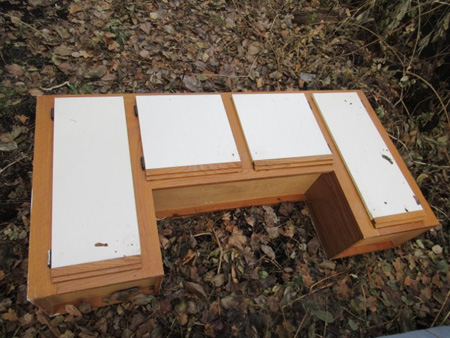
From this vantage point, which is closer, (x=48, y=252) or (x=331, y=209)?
(x=48, y=252)

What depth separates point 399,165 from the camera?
204 cm

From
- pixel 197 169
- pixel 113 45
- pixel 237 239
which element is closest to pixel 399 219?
pixel 237 239

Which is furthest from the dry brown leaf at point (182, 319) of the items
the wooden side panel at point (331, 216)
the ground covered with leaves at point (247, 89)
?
the wooden side panel at point (331, 216)

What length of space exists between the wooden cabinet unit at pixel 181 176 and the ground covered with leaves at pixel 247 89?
173 mm

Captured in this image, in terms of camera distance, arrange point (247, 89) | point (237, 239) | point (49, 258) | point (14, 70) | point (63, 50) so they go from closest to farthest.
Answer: point (49, 258) → point (237, 239) → point (14, 70) → point (63, 50) → point (247, 89)

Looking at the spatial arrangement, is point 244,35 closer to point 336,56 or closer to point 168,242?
point 336,56

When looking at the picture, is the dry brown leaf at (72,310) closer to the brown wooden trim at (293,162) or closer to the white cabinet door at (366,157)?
the brown wooden trim at (293,162)

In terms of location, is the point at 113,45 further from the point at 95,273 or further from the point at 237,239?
the point at 95,273

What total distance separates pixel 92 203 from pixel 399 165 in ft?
6.05

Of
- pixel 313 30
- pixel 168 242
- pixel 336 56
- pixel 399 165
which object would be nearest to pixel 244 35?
pixel 313 30

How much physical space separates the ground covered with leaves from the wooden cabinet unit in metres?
0.17

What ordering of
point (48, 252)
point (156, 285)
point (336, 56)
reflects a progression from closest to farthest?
point (48, 252) → point (156, 285) → point (336, 56)

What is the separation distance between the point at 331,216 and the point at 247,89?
133cm

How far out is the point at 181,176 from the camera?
1669 millimetres
